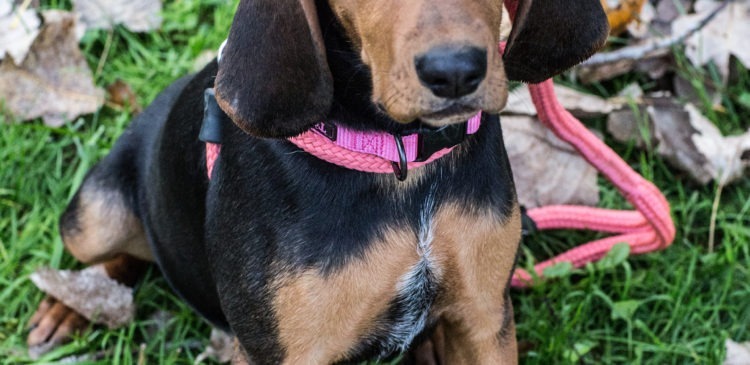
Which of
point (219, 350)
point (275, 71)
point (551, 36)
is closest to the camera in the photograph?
point (275, 71)

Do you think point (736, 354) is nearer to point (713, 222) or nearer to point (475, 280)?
point (713, 222)

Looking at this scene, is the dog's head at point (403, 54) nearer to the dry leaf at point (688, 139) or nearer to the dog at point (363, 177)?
the dog at point (363, 177)

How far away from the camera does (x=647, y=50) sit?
541cm

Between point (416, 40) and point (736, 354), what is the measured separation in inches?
94.9

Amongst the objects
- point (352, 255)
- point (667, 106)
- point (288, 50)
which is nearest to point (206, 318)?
point (352, 255)

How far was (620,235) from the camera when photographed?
191 inches

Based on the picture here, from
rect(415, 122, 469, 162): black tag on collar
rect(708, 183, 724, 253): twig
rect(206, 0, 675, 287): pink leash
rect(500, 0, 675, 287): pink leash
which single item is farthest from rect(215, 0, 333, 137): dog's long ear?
rect(708, 183, 724, 253): twig

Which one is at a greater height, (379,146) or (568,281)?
(379,146)

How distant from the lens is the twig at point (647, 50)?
541 cm

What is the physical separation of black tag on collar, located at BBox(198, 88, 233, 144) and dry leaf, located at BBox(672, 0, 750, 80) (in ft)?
9.34

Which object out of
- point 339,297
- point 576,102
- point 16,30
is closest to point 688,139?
point 576,102

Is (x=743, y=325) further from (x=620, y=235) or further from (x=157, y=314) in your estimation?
(x=157, y=314)

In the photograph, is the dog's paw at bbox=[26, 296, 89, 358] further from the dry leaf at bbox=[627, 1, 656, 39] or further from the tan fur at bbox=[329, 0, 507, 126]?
the dry leaf at bbox=[627, 1, 656, 39]

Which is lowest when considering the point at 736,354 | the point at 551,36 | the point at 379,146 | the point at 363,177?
the point at 736,354
